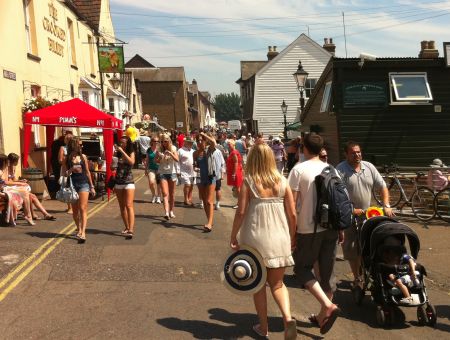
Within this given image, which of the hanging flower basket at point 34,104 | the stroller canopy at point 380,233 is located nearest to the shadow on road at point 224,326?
the stroller canopy at point 380,233

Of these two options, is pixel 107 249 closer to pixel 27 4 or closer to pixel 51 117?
pixel 51 117

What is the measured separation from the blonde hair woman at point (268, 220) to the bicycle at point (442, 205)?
6910mm

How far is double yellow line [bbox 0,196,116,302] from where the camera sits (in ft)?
18.6

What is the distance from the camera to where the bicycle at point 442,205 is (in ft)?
32.8

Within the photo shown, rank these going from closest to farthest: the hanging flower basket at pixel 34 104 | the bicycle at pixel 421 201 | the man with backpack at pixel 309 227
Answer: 1. the man with backpack at pixel 309 227
2. the bicycle at pixel 421 201
3. the hanging flower basket at pixel 34 104

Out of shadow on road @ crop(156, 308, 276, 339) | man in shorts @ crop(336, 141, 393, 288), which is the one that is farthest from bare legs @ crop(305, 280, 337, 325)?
man in shorts @ crop(336, 141, 393, 288)

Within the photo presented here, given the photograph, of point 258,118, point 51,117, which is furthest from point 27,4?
point 258,118

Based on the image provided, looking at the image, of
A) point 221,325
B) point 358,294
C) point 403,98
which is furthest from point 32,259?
point 403,98

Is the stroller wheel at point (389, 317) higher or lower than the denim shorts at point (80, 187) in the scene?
lower

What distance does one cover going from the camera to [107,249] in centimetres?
747

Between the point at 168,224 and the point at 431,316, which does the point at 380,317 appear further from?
the point at 168,224

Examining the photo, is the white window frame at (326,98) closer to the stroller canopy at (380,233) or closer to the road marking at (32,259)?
the road marking at (32,259)

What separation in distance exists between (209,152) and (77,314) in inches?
202

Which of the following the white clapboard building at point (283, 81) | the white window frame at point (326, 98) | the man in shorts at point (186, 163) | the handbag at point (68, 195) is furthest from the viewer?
the white clapboard building at point (283, 81)
